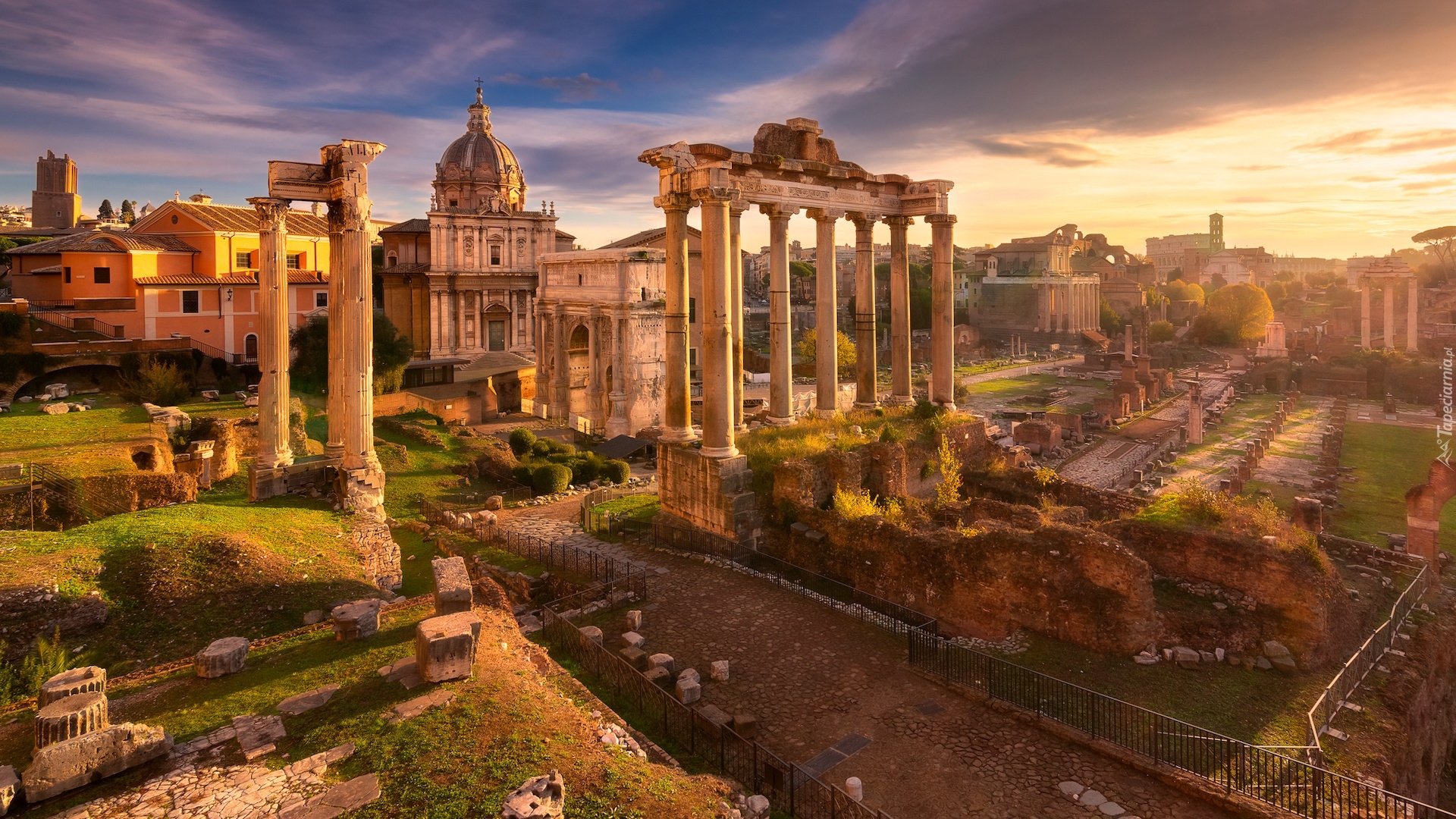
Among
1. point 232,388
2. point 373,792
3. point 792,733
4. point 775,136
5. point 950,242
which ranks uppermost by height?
point 775,136

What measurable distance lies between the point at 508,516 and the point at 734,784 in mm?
14664

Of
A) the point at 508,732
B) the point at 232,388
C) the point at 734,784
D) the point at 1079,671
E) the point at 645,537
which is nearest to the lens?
the point at 508,732

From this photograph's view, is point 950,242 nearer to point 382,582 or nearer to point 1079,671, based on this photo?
point 1079,671

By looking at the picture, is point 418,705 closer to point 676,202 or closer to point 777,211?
point 676,202

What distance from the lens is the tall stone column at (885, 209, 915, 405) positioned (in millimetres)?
21875

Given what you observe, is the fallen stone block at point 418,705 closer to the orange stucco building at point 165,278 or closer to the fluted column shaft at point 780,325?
the fluted column shaft at point 780,325

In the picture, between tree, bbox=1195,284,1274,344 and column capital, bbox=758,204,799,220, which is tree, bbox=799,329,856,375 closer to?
column capital, bbox=758,204,799,220

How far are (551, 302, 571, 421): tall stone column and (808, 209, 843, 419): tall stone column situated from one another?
2446 centimetres

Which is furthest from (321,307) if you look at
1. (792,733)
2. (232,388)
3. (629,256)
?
(792,733)

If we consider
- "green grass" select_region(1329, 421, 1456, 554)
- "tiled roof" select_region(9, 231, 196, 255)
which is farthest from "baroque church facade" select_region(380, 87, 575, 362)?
"green grass" select_region(1329, 421, 1456, 554)

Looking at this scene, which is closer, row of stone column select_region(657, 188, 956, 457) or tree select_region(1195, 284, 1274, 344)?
row of stone column select_region(657, 188, 956, 457)

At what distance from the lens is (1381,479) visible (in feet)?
103

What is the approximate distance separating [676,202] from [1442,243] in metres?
103

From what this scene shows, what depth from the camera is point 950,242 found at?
849 inches
